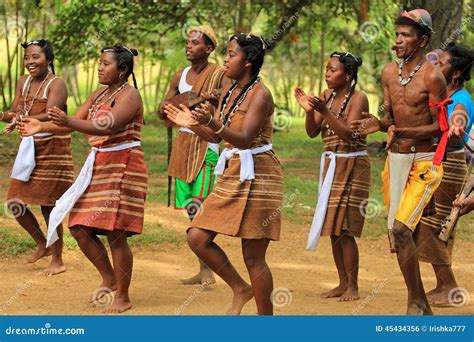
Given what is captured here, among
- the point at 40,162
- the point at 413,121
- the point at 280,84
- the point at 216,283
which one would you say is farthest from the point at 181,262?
the point at 280,84

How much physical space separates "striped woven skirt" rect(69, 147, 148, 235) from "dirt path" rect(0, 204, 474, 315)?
61 cm

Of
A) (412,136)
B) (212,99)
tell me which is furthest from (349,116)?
(212,99)

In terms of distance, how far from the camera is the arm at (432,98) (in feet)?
19.5

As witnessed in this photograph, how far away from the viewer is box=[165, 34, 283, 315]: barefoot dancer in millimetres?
5648

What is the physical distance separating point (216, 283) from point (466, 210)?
2.55 meters

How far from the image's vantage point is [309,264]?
8641mm

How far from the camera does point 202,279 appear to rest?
7.50 metres

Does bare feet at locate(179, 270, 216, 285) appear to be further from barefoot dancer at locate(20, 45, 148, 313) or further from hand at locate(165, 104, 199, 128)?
hand at locate(165, 104, 199, 128)

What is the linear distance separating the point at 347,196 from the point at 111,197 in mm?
1827

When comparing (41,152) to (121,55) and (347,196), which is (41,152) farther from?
(347,196)

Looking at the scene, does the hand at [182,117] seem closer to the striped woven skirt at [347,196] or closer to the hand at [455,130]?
the hand at [455,130]

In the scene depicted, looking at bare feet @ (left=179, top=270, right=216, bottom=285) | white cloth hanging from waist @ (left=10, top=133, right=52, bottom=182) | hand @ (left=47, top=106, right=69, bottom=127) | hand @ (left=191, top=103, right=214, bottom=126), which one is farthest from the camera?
white cloth hanging from waist @ (left=10, top=133, right=52, bottom=182)

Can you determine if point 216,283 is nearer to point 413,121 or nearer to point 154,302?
point 154,302

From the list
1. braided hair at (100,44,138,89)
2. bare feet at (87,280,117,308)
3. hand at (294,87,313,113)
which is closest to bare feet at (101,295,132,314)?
bare feet at (87,280,117,308)
